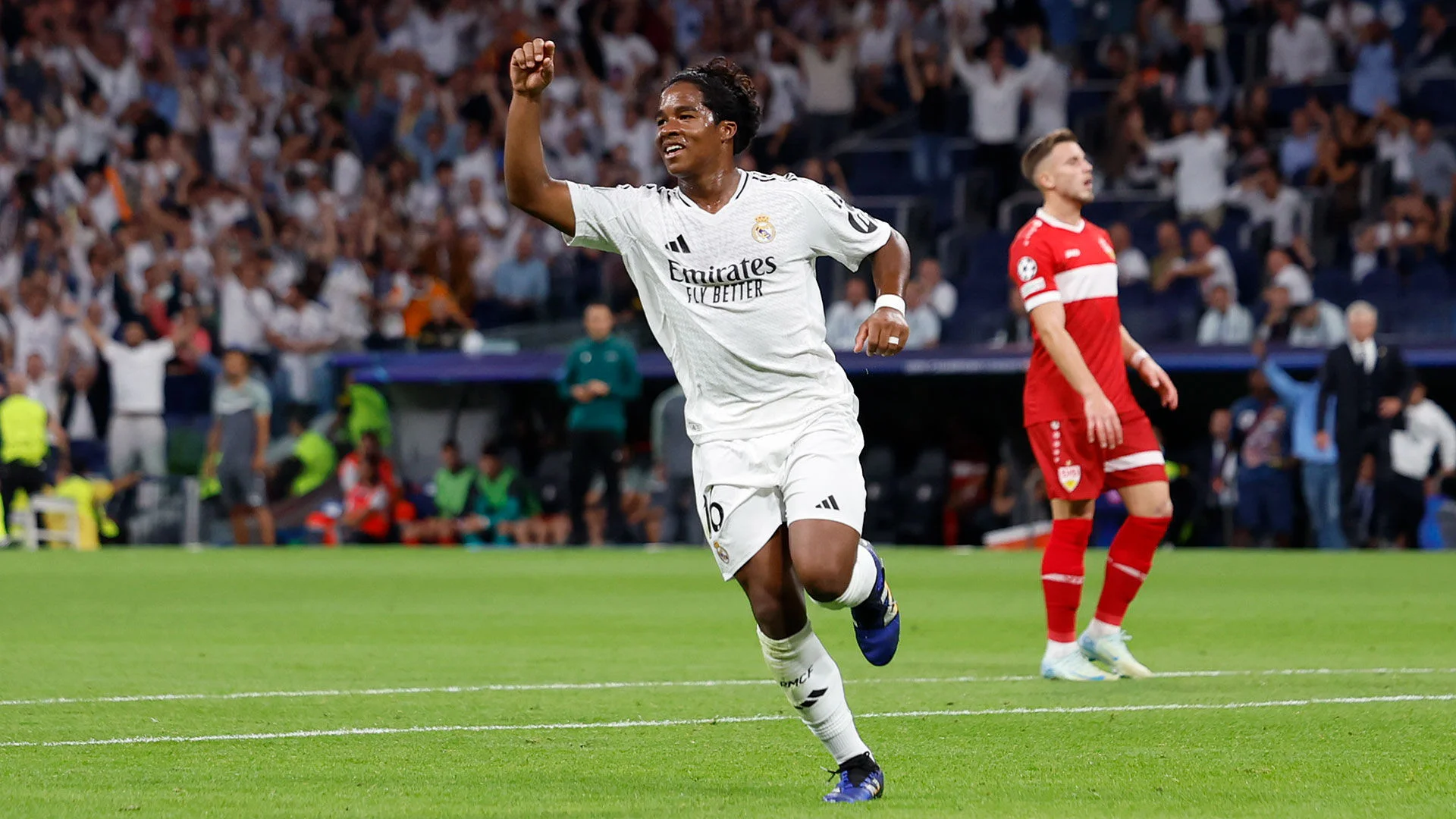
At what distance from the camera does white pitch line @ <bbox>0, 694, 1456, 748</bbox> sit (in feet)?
23.9

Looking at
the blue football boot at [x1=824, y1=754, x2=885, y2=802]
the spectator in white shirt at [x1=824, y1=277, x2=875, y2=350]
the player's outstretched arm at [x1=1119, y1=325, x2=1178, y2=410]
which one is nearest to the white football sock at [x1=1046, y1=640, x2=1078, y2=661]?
the player's outstretched arm at [x1=1119, y1=325, x2=1178, y2=410]

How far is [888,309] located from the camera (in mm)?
6059

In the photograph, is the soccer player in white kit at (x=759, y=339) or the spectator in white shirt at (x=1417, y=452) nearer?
the soccer player in white kit at (x=759, y=339)

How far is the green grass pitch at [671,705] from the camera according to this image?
5973 millimetres

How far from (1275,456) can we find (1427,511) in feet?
4.96

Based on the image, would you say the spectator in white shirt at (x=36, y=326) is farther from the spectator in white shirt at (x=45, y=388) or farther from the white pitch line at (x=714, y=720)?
the white pitch line at (x=714, y=720)

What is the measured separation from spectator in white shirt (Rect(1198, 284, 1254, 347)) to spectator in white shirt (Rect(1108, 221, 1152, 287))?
1.17 meters

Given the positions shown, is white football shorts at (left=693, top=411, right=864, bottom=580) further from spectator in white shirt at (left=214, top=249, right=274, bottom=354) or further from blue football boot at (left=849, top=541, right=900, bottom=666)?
spectator in white shirt at (left=214, top=249, right=274, bottom=354)

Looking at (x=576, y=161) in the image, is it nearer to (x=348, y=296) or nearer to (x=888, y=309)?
(x=348, y=296)

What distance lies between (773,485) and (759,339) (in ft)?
1.42

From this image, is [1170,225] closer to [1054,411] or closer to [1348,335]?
[1348,335]

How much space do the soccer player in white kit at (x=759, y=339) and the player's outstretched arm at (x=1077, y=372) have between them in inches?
113

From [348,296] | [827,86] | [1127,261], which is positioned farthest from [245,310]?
[1127,261]

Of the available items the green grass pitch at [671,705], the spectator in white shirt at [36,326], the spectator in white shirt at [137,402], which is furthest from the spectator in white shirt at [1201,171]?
the spectator in white shirt at [36,326]
